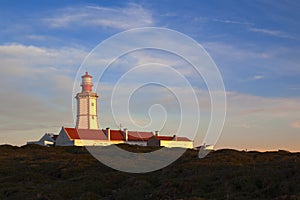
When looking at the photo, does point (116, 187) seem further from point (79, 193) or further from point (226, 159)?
point (226, 159)

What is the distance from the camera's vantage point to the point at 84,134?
3063 inches

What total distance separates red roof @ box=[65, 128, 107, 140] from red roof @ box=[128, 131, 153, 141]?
20.4 ft

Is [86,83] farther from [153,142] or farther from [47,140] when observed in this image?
[153,142]

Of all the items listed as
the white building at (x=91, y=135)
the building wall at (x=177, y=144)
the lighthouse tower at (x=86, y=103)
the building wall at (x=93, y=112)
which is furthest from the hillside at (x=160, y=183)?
the lighthouse tower at (x=86, y=103)

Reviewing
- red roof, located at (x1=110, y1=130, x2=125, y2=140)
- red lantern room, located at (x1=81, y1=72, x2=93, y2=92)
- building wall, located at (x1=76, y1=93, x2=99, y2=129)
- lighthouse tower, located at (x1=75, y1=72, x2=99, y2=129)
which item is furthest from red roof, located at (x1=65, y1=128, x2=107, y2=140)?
red lantern room, located at (x1=81, y1=72, x2=93, y2=92)

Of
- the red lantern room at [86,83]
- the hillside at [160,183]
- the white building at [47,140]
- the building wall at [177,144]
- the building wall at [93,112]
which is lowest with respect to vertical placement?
the hillside at [160,183]

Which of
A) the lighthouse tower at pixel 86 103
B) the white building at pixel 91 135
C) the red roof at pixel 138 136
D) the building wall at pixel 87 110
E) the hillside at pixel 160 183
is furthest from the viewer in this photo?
the lighthouse tower at pixel 86 103

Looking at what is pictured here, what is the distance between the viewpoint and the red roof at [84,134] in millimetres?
76625

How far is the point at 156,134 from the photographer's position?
8719 cm

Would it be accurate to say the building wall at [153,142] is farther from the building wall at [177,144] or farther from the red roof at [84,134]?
the red roof at [84,134]

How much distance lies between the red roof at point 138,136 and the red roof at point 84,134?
6.20 metres

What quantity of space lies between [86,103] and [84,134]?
67.2 feet

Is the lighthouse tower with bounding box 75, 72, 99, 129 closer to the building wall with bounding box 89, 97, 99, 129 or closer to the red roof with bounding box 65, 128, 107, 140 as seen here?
the building wall with bounding box 89, 97, 99, 129

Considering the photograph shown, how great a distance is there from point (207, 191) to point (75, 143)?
5392 centimetres
